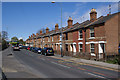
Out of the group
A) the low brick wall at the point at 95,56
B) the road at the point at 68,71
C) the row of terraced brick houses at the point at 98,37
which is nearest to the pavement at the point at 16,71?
the road at the point at 68,71

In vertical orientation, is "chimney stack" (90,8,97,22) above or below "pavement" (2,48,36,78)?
above

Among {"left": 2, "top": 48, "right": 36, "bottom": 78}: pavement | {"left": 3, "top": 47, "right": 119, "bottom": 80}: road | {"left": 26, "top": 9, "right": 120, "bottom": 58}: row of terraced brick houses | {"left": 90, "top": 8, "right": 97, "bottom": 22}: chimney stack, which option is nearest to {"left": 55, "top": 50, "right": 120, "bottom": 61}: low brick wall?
{"left": 26, "top": 9, "right": 120, "bottom": 58}: row of terraced brick houses

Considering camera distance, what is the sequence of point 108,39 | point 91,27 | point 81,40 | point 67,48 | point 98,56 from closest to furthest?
point 98,56
point 108,39
point 91,27
point 81,40
point 67,48

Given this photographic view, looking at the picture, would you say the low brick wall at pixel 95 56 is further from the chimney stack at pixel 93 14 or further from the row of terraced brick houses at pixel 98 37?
the chimney stack at pixel 93 14

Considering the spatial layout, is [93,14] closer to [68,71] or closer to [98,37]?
[98,37]

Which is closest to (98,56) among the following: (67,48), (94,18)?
(94,18)

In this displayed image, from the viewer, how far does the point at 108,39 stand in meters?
20.6

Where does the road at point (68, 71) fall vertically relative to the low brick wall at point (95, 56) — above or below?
below

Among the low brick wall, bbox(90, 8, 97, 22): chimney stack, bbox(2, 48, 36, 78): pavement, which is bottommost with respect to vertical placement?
bbox(2, 48, 36, 78): pavement

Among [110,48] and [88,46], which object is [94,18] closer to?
[88,46]

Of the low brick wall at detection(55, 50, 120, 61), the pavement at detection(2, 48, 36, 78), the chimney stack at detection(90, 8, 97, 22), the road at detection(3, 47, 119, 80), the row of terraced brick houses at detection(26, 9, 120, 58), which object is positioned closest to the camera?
the pavement at detection(2, 48, 36, 78)

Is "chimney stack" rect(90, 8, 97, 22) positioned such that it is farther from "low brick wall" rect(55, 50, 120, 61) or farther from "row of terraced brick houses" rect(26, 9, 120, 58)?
"low brick wall" rect(55, 50, 120, 61)

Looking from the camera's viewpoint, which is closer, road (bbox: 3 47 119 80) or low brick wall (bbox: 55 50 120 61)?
road (bbox: 3 47 119 80)

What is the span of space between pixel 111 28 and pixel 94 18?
6.09m
